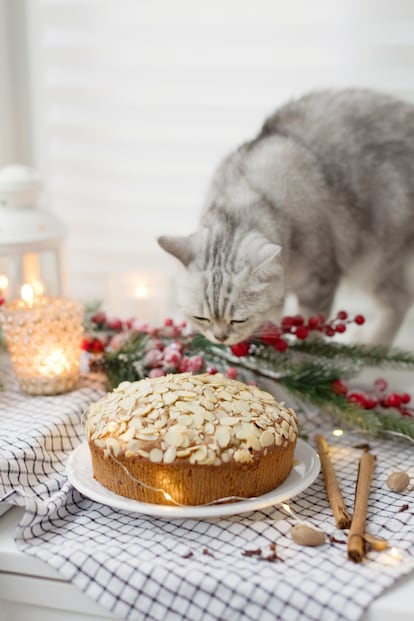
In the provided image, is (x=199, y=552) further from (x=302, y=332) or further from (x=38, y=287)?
(x=38, y=287)

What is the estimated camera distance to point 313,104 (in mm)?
1388

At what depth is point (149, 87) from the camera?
1.65 m

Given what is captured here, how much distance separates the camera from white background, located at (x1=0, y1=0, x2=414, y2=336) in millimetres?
1511

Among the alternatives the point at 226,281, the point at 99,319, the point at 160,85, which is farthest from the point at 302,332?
the point at 160,85

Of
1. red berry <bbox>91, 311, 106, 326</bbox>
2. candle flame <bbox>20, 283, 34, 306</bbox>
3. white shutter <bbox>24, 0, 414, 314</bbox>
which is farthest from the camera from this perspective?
white shutter <bbox>24, 0, 414, 314</bbox>

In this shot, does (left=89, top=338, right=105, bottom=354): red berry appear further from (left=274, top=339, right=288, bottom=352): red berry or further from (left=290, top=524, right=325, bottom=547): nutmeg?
(left=290, top=524, right=325, bottom=547): nutmeg

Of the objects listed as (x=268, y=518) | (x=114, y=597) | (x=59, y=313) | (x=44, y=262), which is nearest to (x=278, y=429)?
(x=268, y=518)

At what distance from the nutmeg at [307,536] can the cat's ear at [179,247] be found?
0.48 meters

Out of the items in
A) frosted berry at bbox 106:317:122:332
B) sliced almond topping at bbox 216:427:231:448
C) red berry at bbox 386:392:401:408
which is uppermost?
sliced almond topping at bbox 216:427:231:448

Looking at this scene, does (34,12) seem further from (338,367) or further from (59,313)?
(338,367)

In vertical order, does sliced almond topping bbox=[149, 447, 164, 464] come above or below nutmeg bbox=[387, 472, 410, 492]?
above

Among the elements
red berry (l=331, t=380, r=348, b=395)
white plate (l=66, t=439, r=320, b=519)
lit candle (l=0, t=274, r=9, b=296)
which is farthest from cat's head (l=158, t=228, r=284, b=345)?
lit candle (l=0, t=274, r=9, b=296)

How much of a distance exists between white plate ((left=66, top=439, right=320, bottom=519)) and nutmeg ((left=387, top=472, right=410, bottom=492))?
0.09 metres

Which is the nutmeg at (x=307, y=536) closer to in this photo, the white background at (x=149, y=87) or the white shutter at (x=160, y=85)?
the white background at (x=149, y=87)
